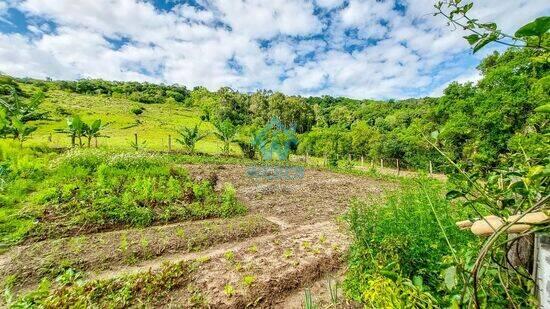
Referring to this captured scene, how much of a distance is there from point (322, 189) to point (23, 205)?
888cm

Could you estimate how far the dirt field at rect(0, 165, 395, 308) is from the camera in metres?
3.77

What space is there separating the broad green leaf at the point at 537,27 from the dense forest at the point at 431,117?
0.42 metres

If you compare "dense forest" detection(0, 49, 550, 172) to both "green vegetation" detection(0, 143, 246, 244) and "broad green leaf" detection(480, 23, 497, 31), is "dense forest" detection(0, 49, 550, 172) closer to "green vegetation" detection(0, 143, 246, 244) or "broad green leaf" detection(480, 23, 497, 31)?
"broad green leaf" detection(480, 23, 497, 31)

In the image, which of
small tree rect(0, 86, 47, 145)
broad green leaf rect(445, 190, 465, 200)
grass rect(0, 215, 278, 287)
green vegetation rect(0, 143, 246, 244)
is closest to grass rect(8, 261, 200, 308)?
grass rect(0, 215, 278, 287)

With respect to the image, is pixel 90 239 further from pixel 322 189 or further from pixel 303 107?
pixel 303 107

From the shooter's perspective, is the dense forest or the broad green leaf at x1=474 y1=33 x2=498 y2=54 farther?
the dense forest

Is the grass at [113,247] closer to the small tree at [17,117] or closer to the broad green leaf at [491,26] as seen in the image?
the broad green leaf at [491,26]

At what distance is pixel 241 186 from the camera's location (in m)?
11.4

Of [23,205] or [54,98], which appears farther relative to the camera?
[54,98]

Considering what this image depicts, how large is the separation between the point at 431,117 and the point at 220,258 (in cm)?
2817

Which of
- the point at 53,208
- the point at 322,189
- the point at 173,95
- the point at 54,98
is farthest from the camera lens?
the point at 173,95

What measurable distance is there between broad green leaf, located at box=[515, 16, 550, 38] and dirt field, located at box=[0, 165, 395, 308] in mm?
2631

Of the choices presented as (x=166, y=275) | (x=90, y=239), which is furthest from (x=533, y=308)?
(x=90, y=239)

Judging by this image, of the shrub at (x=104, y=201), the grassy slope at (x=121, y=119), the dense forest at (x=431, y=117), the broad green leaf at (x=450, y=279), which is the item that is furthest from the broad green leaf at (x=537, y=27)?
the grassy slope at (x=121, y=119)
